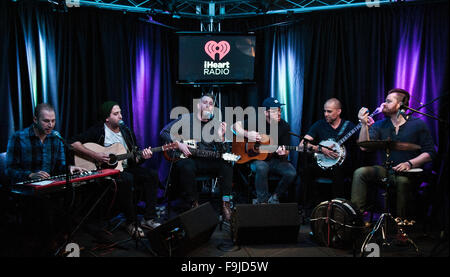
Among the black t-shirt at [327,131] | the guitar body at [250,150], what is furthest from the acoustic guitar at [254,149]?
the black t-shirt at [327,131]

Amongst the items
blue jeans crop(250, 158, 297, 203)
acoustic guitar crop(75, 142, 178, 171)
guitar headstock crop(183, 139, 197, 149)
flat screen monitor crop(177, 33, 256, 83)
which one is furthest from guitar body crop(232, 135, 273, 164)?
acoustic guitar crop(75, 142, 178, 171)

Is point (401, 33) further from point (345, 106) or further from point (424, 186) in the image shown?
point (424, 186)

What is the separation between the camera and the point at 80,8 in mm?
4883

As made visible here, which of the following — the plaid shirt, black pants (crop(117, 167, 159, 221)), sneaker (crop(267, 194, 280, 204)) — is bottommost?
sneaker (crop(267, 194, 280, 204))

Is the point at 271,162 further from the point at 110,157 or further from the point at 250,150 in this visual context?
the point at 110,157

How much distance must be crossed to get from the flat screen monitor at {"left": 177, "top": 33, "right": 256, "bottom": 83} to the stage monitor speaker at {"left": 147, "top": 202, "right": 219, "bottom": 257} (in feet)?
9.24

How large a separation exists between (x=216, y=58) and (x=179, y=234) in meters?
3.32

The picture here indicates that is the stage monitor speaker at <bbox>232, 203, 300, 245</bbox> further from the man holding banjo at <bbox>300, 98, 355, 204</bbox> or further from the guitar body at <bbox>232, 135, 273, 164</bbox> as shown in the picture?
the guitar body at <bbox>232, 135, 273, 164</bbox>

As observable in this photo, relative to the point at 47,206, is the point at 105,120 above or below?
above

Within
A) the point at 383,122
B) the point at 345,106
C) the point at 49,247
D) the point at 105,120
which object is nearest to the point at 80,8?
the point at 105,120

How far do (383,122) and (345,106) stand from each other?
81 cm

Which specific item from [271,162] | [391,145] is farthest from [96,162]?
[391,145]

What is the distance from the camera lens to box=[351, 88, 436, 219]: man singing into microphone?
153 inches

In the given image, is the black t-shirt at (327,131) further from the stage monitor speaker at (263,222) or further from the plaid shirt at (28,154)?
the plaid shirt at (28,154)
